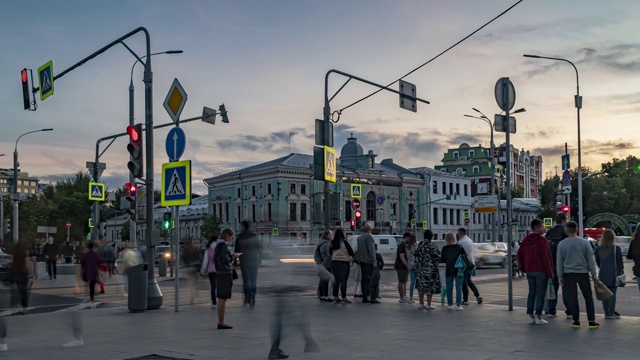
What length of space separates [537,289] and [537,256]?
1.94 ft

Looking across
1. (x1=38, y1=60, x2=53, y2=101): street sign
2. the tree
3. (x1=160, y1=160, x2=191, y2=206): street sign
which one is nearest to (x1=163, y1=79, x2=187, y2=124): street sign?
(x1=160, y1=160, x2=191, y2=206): street sign

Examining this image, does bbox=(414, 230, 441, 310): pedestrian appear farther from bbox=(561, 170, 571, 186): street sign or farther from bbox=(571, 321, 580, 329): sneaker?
bbox=(561, 170, 571, 186): street sign

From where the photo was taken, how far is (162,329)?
39.4 feet

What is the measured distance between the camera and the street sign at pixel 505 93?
15125 millimetres

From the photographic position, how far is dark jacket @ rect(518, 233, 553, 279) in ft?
40.2

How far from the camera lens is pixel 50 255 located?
31.0m

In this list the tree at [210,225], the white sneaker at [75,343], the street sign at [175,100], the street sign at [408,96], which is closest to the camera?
the white sneaker at [75,343]

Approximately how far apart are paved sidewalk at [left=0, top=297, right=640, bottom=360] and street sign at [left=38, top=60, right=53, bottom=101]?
24.1 feet

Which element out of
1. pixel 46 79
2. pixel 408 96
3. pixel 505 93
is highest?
pixel 46 79

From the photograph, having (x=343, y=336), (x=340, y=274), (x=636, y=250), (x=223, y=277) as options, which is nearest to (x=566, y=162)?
(x=340, y=274)

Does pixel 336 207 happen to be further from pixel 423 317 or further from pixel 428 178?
pixel 428 178

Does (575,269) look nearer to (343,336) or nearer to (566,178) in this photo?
(343,336)

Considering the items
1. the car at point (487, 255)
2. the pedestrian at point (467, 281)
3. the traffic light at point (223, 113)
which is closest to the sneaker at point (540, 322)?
the pedestrian at point (467, 281)

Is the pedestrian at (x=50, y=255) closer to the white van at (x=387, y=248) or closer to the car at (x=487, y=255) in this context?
the white van at (x=387, y=248)
